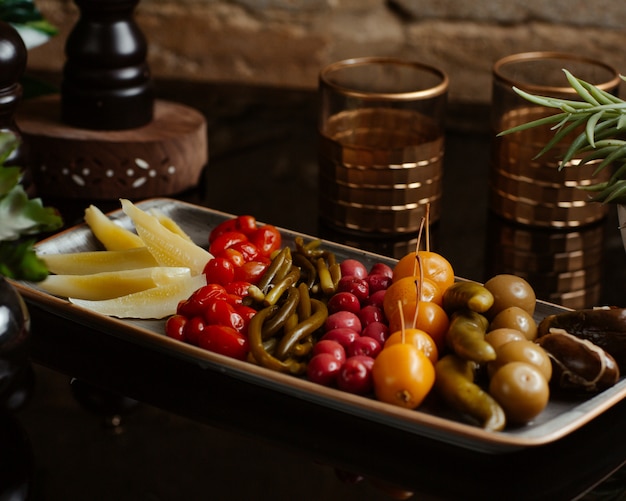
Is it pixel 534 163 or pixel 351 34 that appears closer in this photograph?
pixel 534 163

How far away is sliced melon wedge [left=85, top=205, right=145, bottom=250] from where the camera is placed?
142 centimetres

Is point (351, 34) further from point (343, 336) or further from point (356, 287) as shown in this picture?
point (343, 336)

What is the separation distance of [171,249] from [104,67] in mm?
444

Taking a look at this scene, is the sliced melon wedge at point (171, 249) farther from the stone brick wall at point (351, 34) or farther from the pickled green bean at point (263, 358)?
the stone brick wall at point (351, 34)

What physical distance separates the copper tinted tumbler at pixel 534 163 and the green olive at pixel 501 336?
1.58 feet

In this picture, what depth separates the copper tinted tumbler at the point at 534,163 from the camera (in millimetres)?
1521

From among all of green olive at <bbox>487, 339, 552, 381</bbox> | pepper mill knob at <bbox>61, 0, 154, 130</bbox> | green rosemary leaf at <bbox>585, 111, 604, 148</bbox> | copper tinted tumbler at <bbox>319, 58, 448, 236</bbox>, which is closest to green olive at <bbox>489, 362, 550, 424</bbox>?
green olive at <bbox>487, 339, 552, 381</bbox>

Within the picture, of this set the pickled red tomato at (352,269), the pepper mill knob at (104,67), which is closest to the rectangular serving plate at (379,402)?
the pickled red tomato at (352,269)

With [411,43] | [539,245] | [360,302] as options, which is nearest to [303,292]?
[360,302]

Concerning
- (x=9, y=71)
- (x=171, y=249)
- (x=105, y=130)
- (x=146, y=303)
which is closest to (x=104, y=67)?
(x=105, y=130)

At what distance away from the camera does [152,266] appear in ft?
4.41

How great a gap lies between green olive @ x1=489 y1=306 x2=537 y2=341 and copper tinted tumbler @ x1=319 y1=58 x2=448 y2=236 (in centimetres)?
42

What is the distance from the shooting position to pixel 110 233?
144 centimetres

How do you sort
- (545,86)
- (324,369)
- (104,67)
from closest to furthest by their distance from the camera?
(324,369) → (545,86) → (104,67)
